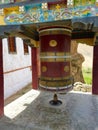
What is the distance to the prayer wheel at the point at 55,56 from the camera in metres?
4.46

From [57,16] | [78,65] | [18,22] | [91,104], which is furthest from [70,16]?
[78,65]

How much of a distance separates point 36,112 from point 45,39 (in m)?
2.45

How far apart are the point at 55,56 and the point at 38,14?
140 cm

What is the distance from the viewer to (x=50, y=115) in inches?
192

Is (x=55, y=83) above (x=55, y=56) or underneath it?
underneath

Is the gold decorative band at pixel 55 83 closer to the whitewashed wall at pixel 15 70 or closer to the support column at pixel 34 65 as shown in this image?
the support column at pixel 34 65

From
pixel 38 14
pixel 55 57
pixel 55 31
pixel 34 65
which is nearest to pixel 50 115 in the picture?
pixel 55 57

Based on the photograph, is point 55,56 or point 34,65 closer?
point 55,56

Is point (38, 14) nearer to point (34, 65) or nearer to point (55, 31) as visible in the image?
point (55, 31)

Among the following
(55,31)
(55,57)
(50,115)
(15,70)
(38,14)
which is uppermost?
(38,14)

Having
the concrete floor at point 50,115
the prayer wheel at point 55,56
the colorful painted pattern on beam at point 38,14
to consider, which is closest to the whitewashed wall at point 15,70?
the concrete floor at point 50,115

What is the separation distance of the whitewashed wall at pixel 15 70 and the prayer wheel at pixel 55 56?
380cm

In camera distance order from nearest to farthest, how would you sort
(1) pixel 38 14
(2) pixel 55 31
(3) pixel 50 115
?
(1) pixel 38 14
(2) pixel 55 31
(3) pixel 50 115

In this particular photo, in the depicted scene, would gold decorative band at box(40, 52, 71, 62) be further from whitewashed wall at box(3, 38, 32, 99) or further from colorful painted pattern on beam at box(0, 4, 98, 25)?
whitewashed wall at box(3, 38, 32, 99)
